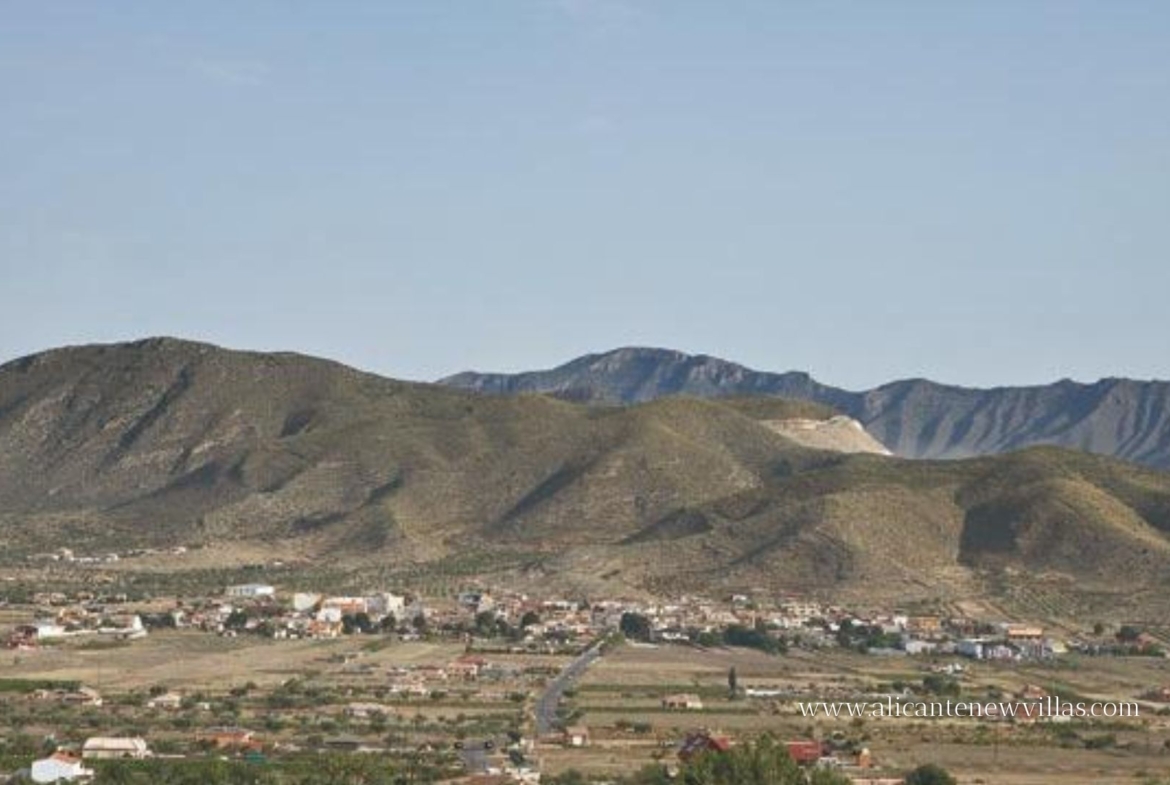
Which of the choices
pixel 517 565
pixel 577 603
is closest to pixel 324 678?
pixel 577 603

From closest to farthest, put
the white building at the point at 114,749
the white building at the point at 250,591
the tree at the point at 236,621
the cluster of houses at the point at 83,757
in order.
Answer: the cluster of houses at the point at 83,757
the white building at the point at 114,749
the tree at the point at 236,621
the white building at the point at 250,591

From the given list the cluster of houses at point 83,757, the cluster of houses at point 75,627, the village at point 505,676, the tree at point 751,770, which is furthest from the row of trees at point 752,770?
the cluster of houses at point 75,627

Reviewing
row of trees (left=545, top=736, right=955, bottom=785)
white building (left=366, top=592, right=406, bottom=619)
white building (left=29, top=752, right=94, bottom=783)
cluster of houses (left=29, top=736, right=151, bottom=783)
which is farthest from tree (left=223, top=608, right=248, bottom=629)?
row of trees (left=545, top=736, right=955, bottom=785)

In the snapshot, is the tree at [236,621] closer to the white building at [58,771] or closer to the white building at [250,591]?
the white building at [250,591]

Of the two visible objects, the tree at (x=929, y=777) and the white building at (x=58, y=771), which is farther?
the tree at (x=929, y=777)

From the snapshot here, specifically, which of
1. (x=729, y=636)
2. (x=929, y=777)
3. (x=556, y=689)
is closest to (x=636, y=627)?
(x=729, y=636)

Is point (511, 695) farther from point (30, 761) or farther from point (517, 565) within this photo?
point (517, 565)

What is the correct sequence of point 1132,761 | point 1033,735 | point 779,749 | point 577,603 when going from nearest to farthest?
1. point 779,749
2. point 1132,761
3. point 1033,735
4. point 577,603

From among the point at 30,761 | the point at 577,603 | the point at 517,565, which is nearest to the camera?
the point at 30,761
